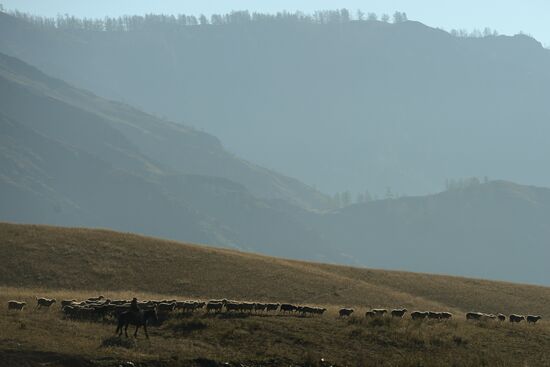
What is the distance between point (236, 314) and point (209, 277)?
2007 centimetres

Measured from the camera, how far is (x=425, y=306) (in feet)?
186

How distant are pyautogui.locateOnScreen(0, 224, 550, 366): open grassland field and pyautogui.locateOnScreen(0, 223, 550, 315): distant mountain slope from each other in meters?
0.15

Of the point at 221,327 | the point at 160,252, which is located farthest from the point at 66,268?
the point at 221,327

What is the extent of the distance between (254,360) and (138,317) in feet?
21.5

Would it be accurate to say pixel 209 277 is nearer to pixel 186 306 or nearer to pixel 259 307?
pixel 259 307

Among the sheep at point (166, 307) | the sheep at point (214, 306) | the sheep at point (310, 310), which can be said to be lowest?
the sheep at point (166, 307)

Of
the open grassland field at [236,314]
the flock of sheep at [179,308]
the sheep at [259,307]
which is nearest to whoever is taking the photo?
the open grassland field at [236,314]

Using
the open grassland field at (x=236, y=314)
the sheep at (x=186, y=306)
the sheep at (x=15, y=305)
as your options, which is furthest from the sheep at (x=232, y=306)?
the sheep at (x=15, y=305)

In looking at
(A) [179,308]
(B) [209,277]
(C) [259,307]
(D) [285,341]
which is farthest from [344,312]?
(B) [209,277]

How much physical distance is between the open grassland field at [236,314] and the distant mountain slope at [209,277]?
0.15 metres

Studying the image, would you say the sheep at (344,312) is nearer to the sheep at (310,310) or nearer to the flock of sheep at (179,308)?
the flock of sheep at (179,308)

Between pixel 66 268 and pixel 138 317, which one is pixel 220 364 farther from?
pixel 66 268

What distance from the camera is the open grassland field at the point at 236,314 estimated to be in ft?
102

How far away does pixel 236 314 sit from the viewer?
40.5 m
